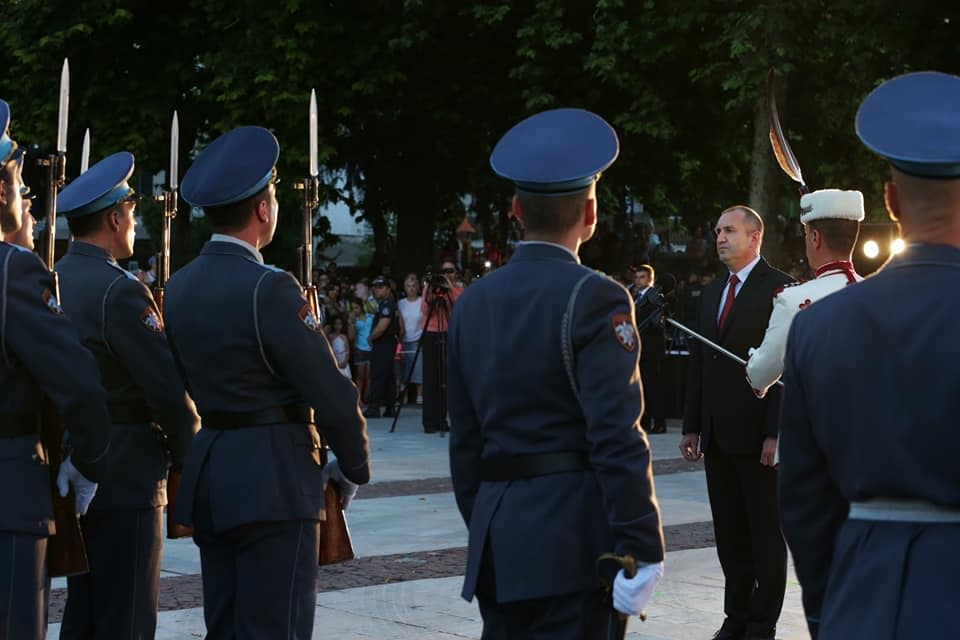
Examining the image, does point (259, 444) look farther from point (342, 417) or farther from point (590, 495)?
point (590, 495)

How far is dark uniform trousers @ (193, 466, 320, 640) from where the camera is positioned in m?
4.91

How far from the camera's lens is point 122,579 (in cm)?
546

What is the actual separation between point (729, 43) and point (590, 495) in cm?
2016

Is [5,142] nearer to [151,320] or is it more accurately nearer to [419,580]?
[151,320]

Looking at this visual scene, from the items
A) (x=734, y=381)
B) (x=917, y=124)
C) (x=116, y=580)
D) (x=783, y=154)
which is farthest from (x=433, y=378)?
(x=917, y=124)

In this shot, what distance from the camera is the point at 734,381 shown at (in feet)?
25.1

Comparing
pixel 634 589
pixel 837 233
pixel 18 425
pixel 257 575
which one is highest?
pixel 837 233

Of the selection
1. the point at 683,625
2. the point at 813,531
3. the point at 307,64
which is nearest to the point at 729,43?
the point at 307,64

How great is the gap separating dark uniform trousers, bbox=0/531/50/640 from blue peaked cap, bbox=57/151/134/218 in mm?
1540

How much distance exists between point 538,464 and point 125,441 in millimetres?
1967

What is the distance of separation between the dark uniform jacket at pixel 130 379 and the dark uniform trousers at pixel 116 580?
0.22ft

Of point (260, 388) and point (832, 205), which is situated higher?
point (832, 205)

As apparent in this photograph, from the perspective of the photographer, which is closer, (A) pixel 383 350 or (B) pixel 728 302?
(B) pixel 728 302

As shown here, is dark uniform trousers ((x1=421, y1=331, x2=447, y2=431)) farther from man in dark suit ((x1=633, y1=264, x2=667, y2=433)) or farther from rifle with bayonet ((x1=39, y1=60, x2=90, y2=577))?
rifle with bayonet ((x1=39, y1=60, x2=90, y2=577))
